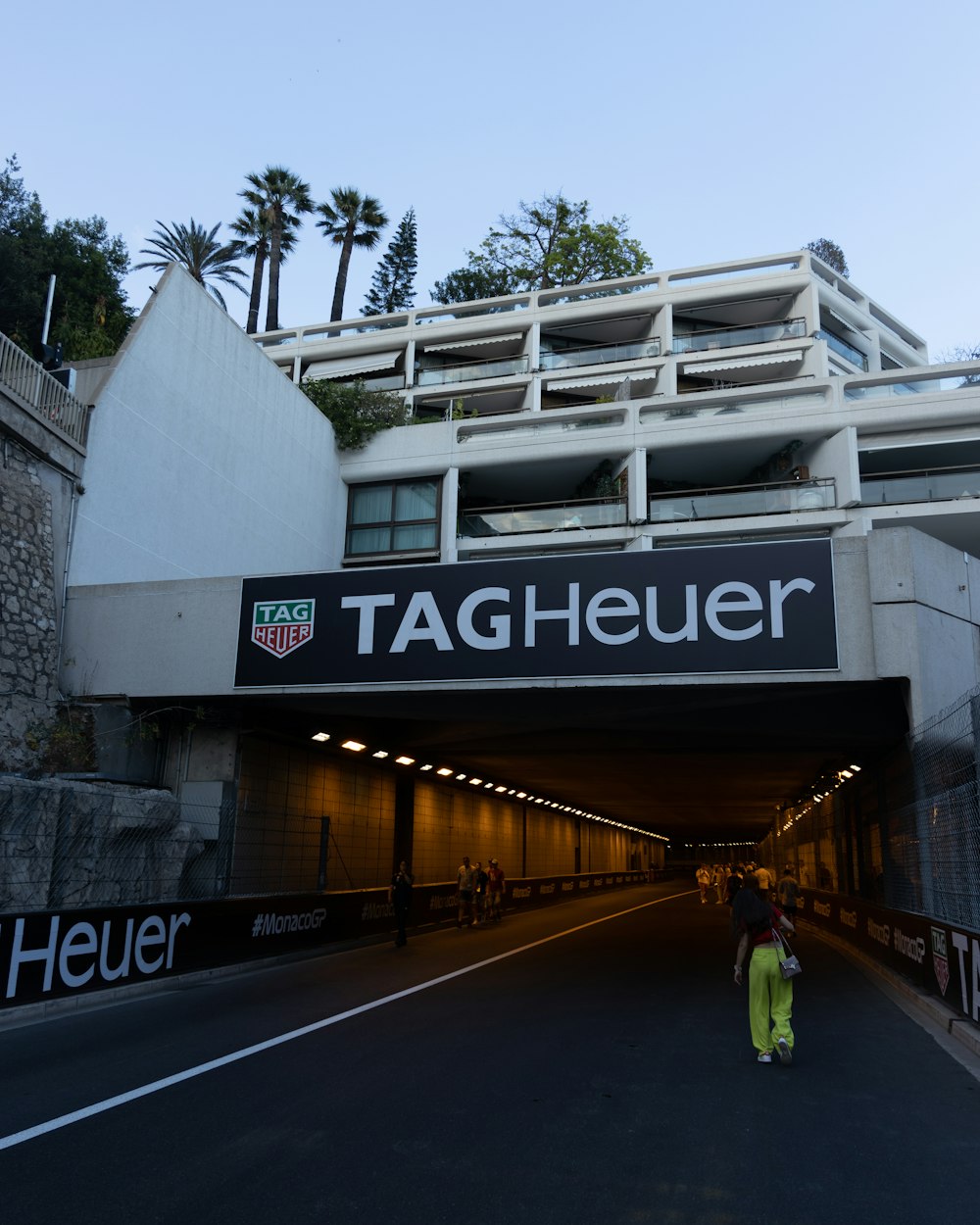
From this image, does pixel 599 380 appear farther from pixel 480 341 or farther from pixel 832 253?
pixel 832 253

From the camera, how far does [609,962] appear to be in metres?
15.7

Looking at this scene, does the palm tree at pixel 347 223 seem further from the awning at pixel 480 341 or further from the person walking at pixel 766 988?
the person walking at pixel 766 988

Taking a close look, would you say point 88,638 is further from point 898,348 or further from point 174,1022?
Answer: point 898,348

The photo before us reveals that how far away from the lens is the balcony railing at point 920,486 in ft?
109

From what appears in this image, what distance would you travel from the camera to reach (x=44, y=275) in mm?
41625

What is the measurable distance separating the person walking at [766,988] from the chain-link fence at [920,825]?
2333 mm

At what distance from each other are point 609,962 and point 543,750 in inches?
272

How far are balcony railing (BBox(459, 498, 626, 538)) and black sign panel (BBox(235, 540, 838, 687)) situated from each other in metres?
19.0

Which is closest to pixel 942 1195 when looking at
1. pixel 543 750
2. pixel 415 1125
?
pixel 415 1125

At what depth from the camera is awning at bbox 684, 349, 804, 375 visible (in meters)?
41.1

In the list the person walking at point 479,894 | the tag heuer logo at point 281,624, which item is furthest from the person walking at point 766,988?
the person walking at point 479,894

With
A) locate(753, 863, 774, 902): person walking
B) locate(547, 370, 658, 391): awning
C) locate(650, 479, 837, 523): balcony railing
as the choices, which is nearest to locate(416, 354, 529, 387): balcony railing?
locate(547, 370, 658, 391): awning

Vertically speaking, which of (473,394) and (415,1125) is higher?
(473,394)

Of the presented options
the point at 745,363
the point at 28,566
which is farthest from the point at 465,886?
the point at 745,363
